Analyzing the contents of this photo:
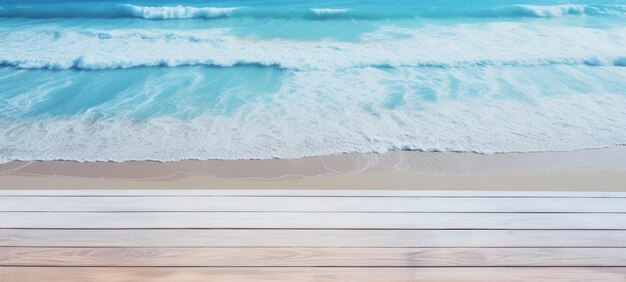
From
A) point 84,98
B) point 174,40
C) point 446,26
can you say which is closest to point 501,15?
point 446,26

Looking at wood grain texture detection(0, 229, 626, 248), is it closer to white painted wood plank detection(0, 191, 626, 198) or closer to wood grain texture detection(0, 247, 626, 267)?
wood grain texture detection(0, 247, 626, 267)

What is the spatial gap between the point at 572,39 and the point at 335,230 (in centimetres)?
865

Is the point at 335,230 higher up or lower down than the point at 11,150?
higher up

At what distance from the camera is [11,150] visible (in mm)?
4535

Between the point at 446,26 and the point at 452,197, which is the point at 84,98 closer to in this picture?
the point at 452,197

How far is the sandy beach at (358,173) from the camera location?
3.95 m

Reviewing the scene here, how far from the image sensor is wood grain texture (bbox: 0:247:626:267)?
2.17 metres

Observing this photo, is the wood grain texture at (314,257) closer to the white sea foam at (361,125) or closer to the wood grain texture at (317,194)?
the wood grain texture at (317,194)

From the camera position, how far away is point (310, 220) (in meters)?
2.46

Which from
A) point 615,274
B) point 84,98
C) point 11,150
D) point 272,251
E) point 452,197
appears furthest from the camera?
point 84,98

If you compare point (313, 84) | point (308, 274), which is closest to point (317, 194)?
point (308, 274)

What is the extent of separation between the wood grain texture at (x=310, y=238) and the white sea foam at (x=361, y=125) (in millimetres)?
2024

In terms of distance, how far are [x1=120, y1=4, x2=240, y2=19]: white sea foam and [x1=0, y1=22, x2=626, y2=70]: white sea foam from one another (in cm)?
197

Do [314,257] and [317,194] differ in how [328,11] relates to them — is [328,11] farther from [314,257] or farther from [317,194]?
[314,257]
